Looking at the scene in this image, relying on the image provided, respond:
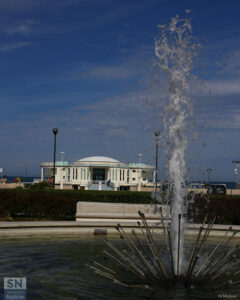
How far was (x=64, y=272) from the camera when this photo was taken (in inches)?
270

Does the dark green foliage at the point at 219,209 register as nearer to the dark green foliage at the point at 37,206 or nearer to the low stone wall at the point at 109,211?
the low stone wall at the point at 109,211

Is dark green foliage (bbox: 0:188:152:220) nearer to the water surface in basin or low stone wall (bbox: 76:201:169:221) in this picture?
low stone wall (bbox: 76:201:169:221)

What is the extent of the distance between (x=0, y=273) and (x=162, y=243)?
4912 millimetres

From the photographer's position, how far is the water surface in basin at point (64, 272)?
17.8 ft

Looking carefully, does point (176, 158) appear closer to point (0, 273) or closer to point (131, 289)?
point (131, 289)

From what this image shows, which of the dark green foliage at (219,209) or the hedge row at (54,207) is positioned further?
the dark green foliage at (219,209)

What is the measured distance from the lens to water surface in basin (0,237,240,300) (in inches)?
214

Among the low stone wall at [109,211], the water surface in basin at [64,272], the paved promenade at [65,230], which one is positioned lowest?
the water surface in basin at [64,272]

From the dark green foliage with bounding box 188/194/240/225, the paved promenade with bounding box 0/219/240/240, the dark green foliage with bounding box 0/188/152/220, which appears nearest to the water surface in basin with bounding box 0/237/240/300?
the paved promenade with bounding box 0/219/240/240

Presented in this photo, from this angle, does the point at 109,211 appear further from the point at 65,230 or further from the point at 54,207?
the point at 65,230

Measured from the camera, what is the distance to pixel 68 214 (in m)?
15.9

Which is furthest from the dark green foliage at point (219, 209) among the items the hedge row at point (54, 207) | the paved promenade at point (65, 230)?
the paved promenade at point (65, 230)

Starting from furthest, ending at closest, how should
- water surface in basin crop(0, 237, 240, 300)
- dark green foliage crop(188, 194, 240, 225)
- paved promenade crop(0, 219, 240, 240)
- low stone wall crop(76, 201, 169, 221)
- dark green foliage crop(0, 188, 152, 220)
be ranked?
dark green foliage crop(188, 194, 240, 225), dark green foliage crop(0, 188, 152, 220), low stone wall crop(76, 201, 169, 221), paved promenade crop(0, 219, 240, 240), water surface in basin crop(0, 237, 240, 300)

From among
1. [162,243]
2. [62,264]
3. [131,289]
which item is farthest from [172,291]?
[162,243]
